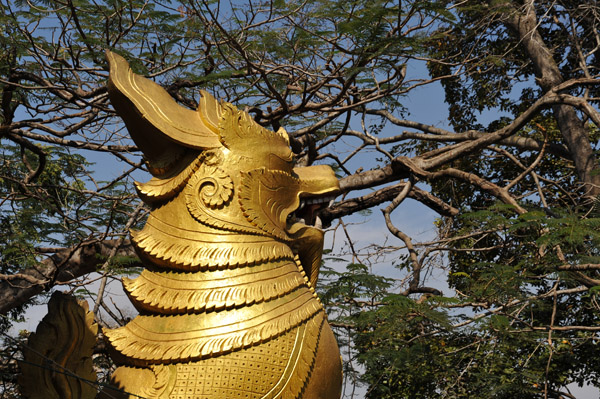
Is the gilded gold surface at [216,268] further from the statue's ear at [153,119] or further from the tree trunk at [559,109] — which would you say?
the tree trunk at [559,109]

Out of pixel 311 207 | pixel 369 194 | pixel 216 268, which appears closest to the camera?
pixel 216 268

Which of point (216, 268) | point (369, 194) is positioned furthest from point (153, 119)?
point (369, 194)

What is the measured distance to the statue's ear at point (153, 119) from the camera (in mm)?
2611

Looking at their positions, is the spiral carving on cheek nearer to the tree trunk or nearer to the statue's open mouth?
the statue's open mouth

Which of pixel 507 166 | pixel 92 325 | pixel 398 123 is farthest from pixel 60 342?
pixel 507 166

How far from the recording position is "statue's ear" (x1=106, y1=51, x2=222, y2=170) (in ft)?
A: 8.57

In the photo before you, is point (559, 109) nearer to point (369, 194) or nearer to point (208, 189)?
point (369, 194)

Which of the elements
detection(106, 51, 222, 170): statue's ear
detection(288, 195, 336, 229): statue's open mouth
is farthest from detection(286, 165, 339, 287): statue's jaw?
detection(106, 51, 222, 170): statue's ear

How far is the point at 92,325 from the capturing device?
7.56 ft

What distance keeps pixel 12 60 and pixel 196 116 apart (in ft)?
12.6

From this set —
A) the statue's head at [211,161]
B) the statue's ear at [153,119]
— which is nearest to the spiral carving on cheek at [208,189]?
the statue's head at [211,161]

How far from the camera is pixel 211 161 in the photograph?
2.68 metres

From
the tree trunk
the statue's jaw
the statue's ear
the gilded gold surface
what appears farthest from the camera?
the tree trunk

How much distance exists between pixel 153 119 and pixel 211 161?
0.30 m
